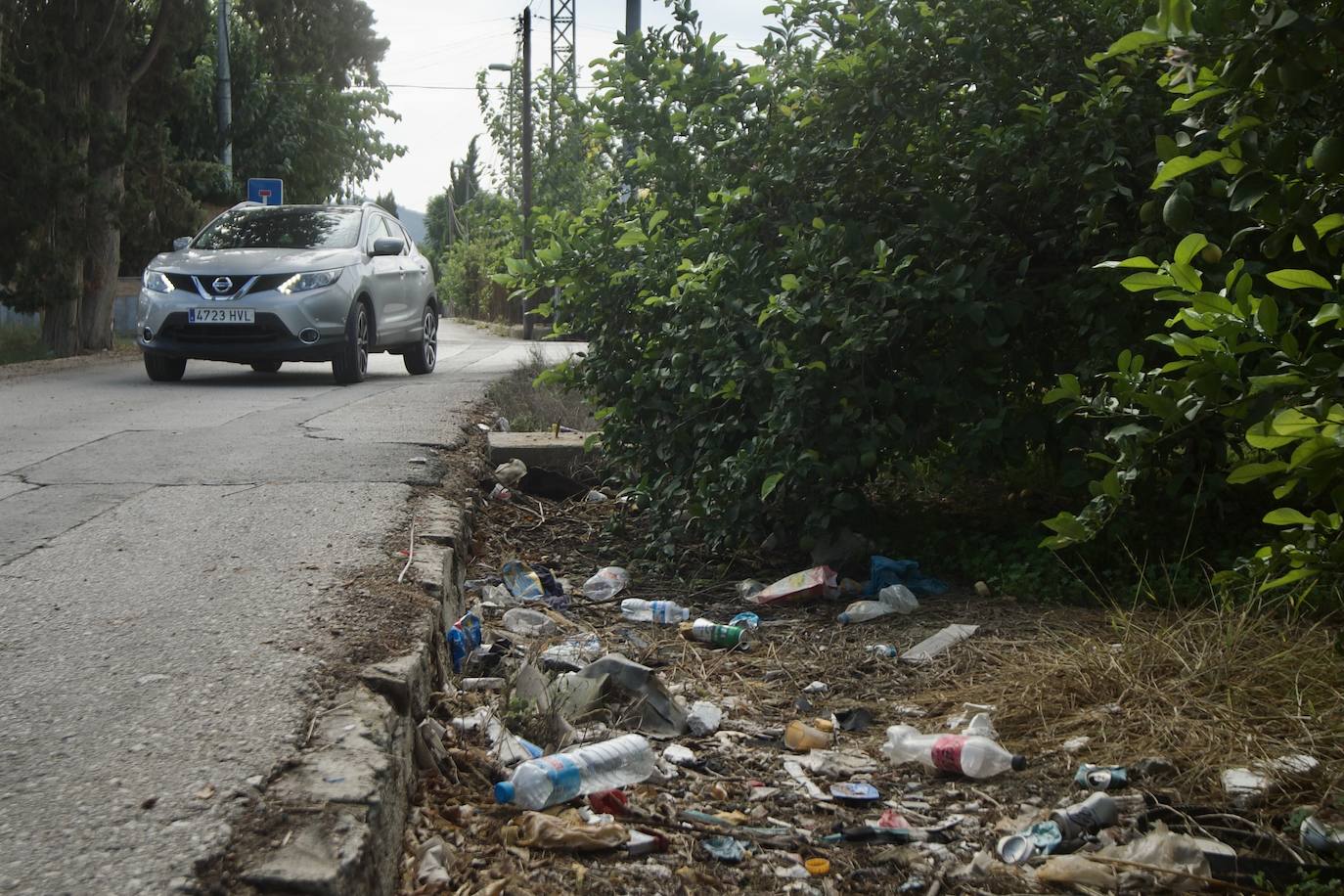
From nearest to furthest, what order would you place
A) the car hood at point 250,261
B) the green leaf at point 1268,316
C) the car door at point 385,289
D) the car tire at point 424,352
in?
1. the green leaf at point 1268,316
2. the car hood at point 250,261
3. the car door at point 385,289
4. the car tire at point 424,352

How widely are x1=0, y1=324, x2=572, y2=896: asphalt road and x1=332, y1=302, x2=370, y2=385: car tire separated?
8.85 feet

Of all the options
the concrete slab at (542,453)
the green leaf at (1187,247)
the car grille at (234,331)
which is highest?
the green leaf at (1187,247)

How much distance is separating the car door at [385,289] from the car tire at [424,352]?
0.55m

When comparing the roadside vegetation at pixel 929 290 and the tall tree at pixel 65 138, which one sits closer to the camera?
the roadside vegetation at pixel 929 290

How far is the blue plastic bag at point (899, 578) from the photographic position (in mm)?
5000

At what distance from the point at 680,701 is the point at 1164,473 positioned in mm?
1947

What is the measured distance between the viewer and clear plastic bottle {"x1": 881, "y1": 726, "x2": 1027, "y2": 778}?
3.22 metres

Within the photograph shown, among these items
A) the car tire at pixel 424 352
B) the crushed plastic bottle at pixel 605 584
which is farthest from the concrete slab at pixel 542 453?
the car tire at pixel 424 352

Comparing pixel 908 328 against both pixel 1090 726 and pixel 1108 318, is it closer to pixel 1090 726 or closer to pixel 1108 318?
pixel 1108 318

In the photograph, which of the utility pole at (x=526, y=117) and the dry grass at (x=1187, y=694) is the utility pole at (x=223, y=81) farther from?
the dry grass at (x=1187, y=694)

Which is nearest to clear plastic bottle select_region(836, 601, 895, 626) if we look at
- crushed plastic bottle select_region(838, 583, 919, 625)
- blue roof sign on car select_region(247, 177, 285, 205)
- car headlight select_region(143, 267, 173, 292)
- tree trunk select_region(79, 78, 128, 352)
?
crushed plastic bottle select_region(838, 583, 919, 625)

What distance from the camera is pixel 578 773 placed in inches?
116

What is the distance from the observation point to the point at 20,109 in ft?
46.6

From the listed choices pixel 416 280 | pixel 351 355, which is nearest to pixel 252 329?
pixel 351 355
